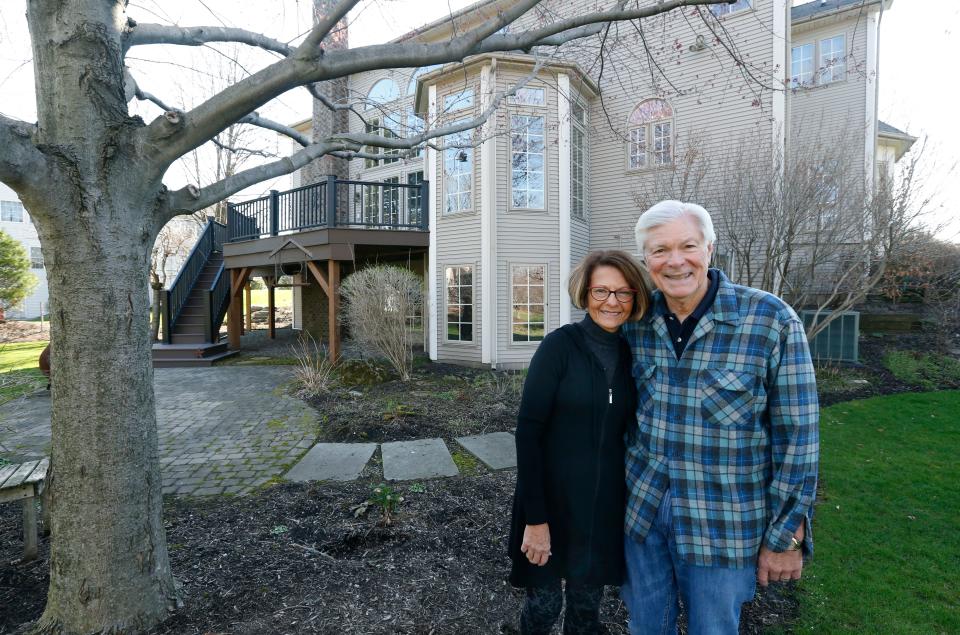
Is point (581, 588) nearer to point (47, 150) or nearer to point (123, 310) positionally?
point (123, 310)

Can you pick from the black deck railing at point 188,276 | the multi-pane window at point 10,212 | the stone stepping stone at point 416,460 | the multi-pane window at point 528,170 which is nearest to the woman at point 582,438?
the stone stepping stone at point 416,460

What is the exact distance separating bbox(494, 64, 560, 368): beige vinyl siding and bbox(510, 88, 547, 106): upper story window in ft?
0.28

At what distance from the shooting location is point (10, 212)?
28.6 metres

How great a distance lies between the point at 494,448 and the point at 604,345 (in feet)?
10.6

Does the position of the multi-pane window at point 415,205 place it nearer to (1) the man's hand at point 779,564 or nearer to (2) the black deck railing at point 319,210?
(2) the black deck railing at point 319,210

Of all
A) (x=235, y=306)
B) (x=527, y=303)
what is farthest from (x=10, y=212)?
(x=527, y=303)

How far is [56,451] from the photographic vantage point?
2.00m

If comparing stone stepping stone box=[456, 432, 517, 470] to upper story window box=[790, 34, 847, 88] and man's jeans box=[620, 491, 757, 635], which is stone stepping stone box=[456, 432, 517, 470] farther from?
upper story window box=[790, 34, 847, 88]

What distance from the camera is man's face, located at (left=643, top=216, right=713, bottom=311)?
1588mm

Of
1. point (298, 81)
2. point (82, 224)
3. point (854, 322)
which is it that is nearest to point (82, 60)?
point (82, 224)

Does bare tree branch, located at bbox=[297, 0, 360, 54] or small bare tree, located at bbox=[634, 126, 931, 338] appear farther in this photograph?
small bare tree, located at bbox=[634, 126, 931, 338]

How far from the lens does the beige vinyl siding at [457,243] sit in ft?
33.2

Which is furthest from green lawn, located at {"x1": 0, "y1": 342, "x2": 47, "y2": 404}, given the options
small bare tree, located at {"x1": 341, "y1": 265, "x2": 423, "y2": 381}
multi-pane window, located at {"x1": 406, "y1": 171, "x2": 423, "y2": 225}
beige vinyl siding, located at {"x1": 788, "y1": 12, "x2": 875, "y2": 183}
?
beige vinyl siding, located at {"x1": 788, "y1": 12, "x2": 875, "y2": 183}

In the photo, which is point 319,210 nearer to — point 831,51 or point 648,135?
point 648,135
